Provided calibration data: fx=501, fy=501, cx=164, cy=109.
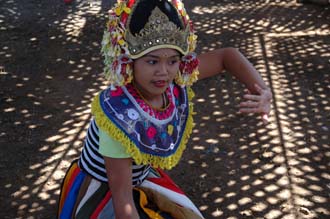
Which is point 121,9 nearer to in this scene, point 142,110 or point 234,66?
point 142,110

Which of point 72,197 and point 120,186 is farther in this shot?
point 72,197

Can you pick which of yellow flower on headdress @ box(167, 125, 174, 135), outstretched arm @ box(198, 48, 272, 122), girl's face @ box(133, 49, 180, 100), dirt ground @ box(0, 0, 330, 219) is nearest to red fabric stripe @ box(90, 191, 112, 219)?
yellow flower on headdress @ box(167, 125, 174, 135)

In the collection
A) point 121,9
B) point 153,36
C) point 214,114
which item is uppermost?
point 121,9

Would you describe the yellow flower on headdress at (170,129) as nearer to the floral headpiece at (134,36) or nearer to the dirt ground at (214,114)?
the floral headpiece at (134,36)

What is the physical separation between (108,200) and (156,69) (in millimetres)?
707

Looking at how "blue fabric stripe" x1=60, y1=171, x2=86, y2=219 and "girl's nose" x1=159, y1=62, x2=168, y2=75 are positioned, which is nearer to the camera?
"girl's nose" x1=159, y1=62, x2=168, y2=75

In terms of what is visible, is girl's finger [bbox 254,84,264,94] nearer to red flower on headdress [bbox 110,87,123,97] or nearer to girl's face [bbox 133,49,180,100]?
girl's face [bbox 133,49,180,100]

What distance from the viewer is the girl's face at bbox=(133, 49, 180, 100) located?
2.16m

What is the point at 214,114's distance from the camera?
4.91 metres

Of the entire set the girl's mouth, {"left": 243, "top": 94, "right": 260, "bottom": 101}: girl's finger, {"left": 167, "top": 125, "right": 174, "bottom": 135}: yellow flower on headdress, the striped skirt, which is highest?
the girl's mouth

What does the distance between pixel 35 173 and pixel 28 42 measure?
114 inches

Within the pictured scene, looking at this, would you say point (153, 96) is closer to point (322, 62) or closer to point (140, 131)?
point (140, 131)

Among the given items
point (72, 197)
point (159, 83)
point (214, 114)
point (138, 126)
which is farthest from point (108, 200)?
point (214, 114)

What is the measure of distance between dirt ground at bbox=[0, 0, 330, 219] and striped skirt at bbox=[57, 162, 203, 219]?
113 centimetres
